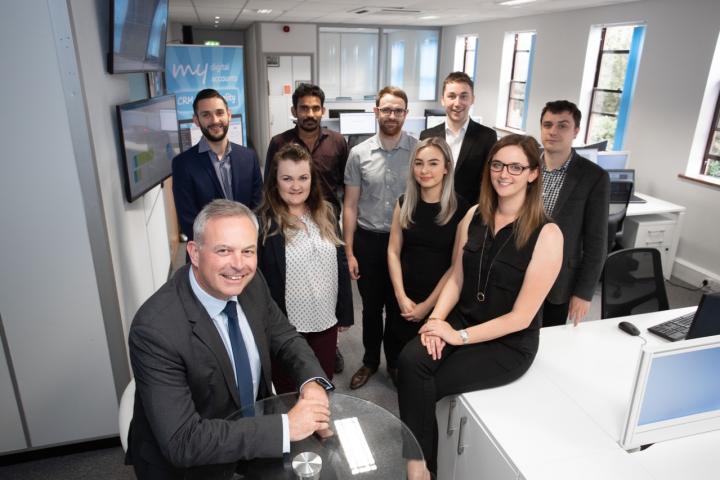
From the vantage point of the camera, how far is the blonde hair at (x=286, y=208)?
6.70 ft

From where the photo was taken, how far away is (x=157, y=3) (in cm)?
307

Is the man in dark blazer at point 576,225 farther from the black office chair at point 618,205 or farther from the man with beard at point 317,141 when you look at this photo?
the black office chair at point 618,205

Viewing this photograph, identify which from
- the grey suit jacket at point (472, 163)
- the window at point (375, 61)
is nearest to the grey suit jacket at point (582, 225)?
the grey suit jacket at point (472, 163)

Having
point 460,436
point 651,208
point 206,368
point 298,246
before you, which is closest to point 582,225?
point 460,436

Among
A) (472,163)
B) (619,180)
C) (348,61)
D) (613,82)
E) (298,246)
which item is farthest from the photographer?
(348,61)

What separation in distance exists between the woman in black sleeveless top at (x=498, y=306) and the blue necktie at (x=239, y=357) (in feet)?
1.98

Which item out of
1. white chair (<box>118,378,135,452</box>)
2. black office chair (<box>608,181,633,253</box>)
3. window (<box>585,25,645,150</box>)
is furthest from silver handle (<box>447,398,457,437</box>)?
window (<box>585,25,645,150</box>)

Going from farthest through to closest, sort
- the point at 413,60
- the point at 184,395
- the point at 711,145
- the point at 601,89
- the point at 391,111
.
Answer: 1. the point at 413,60
2. the point at 601,89
3. the point at 711,145
4. the point at 391,111
5. the point at 184,395

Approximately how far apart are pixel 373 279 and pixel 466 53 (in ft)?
28.5

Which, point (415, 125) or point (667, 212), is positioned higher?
point (415, 125)

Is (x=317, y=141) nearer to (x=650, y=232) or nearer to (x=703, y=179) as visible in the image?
(x=650, y=232)

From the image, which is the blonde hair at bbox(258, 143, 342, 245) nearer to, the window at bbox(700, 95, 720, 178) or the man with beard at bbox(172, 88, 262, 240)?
the man with beard at bbox(172, 88, 262, 240)

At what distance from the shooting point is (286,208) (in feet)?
6.90

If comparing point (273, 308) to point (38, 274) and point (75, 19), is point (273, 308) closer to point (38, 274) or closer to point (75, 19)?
point (38, 274)
